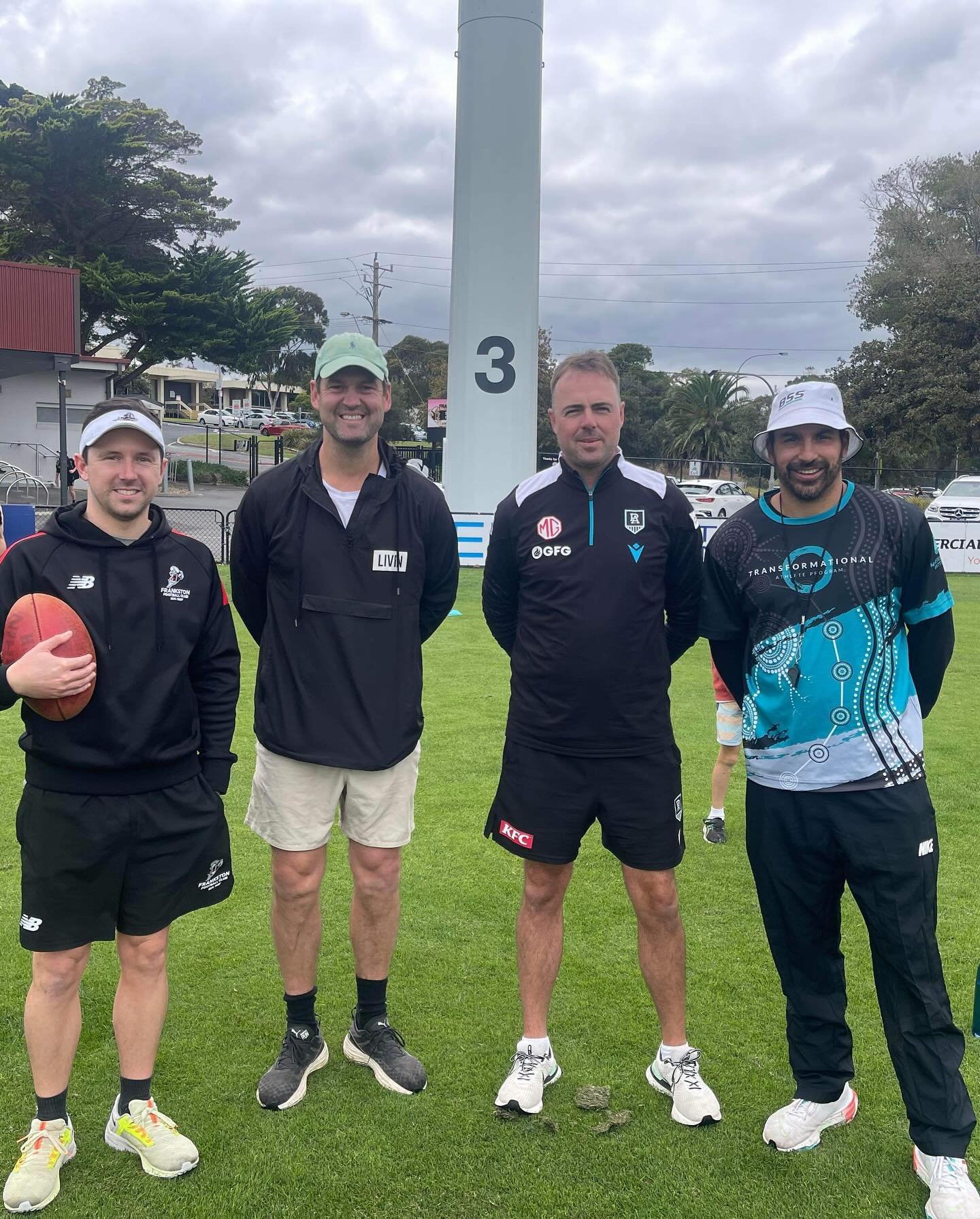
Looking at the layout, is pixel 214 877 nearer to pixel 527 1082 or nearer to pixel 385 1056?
pixel 385 1056

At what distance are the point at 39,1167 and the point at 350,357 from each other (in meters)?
2.43

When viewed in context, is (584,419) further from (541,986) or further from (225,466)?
(225,466)

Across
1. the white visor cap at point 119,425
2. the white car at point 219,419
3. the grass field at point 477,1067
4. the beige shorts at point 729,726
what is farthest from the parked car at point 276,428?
the white visor cap at point 119,425

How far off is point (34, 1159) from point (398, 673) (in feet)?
5.32

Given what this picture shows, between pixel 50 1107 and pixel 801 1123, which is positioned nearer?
pixel 50 1107

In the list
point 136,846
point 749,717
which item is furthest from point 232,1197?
point 749,717

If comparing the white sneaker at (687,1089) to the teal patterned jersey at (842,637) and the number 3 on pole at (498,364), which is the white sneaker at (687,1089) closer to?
the teal patterned jersey at (842,637)

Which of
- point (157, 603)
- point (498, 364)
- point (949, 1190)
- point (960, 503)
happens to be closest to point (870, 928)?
point (949, 1190)

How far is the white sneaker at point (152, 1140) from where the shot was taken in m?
2.68

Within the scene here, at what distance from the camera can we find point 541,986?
320cm

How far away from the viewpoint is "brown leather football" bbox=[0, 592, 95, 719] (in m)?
2.54

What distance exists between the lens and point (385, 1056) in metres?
3.18

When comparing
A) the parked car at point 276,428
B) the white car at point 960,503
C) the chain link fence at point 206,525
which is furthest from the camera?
the parked car at point 276,428

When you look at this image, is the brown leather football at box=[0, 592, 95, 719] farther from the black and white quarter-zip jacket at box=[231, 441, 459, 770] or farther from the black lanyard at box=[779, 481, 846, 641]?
the black lanyard at box=[779, 481, 846, 641]
